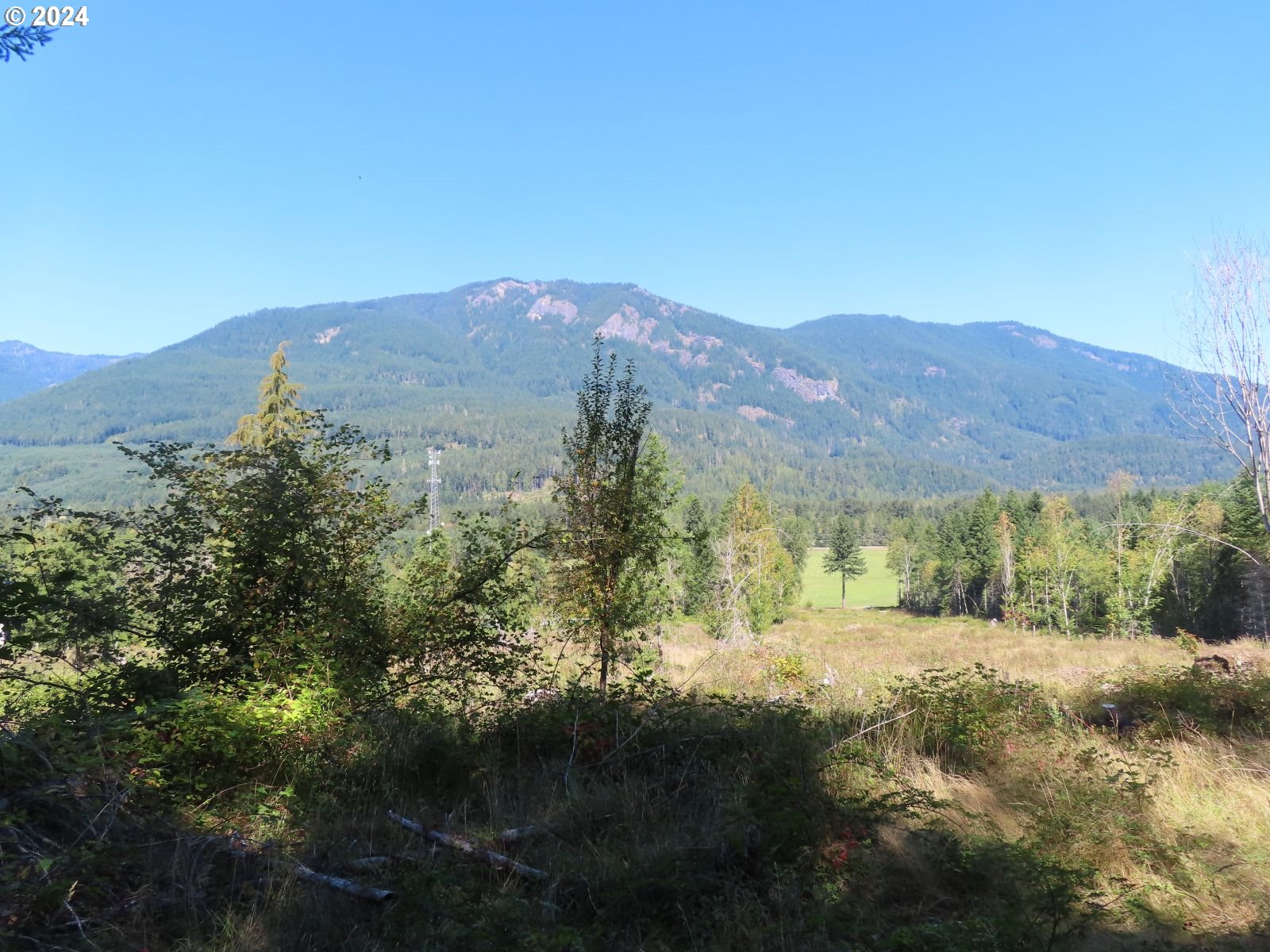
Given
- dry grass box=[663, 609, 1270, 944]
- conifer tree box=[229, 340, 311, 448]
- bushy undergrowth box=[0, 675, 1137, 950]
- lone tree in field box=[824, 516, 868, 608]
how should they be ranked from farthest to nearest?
lone tree in field box=[824, 516, 868, 608] < conifer tree box=[229, 340, 311, 448] < dry grass box=[663, 609, 1270, 944] < bushy undergrowth box=[0, 675, 1137, 950]

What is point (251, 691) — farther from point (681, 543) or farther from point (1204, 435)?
point (1204, 435)

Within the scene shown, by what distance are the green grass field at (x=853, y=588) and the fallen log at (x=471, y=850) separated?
84.3 metres

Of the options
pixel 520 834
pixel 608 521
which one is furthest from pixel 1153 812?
pixel 608 521

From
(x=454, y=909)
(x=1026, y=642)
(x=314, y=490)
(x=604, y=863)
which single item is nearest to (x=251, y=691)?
(x=314, y=490)

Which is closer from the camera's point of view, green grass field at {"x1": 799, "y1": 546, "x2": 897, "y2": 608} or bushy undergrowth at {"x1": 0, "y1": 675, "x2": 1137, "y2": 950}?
bushy undergrowth at {"x1": 0, "y1": 675, "x2": 1137, "y2": 950}

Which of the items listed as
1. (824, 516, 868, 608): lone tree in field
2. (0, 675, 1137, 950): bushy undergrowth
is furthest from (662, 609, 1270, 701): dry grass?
(824, 516, 868, 608): lone tree in field

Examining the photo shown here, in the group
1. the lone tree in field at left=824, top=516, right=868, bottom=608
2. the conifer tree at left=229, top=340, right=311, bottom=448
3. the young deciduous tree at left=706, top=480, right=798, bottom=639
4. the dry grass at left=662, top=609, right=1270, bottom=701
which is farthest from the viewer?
the lone tree in field at left=824, top=516, right=868, bottom=608

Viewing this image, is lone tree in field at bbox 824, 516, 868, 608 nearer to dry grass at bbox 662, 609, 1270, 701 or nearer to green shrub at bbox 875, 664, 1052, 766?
dry grass at bbox 662, 609, 1270, 701

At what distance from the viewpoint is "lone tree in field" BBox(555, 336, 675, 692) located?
933cm

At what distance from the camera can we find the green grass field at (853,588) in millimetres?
95250

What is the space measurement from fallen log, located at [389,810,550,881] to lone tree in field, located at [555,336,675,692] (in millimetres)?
4527

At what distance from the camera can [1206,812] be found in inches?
187

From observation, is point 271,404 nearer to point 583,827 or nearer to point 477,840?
point 477,840

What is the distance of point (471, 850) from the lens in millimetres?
4461
